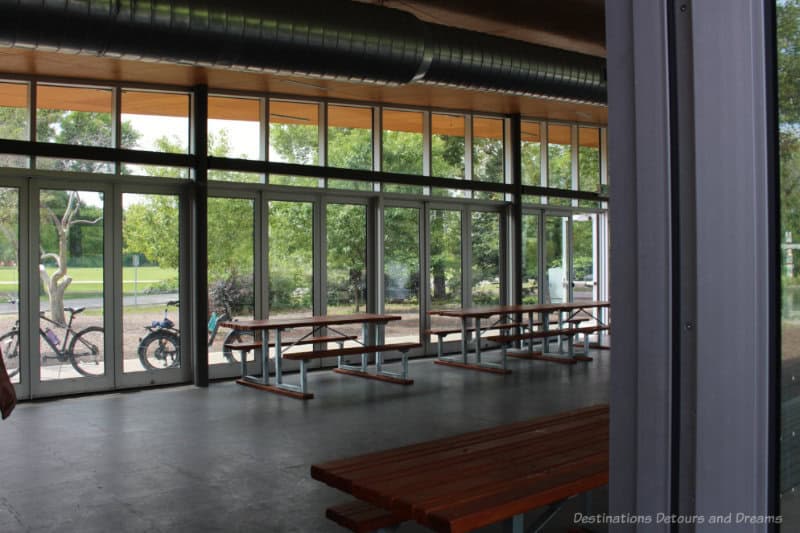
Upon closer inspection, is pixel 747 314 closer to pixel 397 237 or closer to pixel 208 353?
pixel 208 353

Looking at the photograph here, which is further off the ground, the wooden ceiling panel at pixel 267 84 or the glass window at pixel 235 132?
the wooden ceiling panel at pixel 267 84

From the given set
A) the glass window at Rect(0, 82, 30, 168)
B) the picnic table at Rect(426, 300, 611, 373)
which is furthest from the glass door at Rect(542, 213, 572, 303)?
the glass window at Rect(0, 82, 30, 168)

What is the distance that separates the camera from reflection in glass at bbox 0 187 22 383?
702cm

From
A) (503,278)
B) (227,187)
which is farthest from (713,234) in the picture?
(503,278)

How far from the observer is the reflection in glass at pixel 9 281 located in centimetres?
702

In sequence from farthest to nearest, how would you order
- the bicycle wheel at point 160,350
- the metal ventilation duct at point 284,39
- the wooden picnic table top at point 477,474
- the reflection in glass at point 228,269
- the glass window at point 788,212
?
the reflection in glass at point 228,269 → the bicycle wheel at point 160,350 → the metal ventilation duct at point 284,39 → the wooden picnic table top at point 477,474 → the glass window at point 788,212

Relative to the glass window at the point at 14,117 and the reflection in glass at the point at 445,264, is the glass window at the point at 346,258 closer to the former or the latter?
the reflection in glass at the point at 445,264

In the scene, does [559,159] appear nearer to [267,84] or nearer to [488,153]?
[488,153]

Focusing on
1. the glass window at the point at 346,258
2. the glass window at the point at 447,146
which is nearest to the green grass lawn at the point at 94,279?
the glass window at the point at 346,258

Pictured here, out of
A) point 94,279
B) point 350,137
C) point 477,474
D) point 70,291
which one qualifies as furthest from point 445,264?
point 477,474

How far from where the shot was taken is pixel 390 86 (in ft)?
21.4

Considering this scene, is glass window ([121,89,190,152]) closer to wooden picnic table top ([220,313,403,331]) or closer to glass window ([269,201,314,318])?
glass window ([269,201,314,318])

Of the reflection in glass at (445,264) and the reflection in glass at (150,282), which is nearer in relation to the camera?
the reflection in glass at (150,282)

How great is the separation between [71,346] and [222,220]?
2.17m
